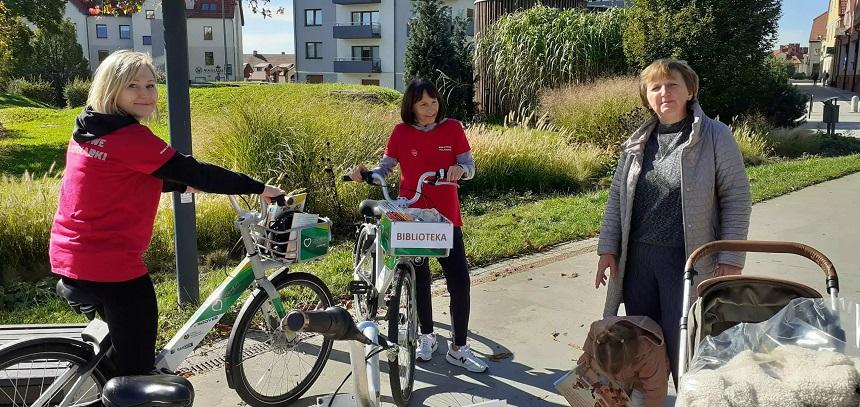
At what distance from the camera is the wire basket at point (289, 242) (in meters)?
3.39

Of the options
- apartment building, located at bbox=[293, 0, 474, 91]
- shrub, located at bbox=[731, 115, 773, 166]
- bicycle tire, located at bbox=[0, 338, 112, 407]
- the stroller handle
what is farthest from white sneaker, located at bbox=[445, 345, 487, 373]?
apartment building, located at bbox=[293, 0, 474, 91]

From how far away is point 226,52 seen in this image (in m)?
63.7

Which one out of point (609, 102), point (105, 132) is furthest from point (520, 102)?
point (105, 132)

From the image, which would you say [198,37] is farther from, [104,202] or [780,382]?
[780,382]

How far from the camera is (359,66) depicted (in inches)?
2114

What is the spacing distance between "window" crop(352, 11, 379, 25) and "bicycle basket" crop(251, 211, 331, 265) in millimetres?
52332

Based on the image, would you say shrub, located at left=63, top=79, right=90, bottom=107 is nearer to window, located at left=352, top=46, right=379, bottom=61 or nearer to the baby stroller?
window, located at left=352, top=46, right=379, bottom=61

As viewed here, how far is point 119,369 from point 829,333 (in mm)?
2769

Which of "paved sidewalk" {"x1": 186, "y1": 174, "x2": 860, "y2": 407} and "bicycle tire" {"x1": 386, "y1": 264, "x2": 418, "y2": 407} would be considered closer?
"bicycle tire" {"x1": 386, "y1": 264, "x2": 418, "y2": 407}

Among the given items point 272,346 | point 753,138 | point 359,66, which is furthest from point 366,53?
point 272,346

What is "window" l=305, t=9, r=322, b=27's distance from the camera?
188 feet

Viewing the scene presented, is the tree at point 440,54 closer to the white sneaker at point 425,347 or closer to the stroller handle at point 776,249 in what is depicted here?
the white sneaker at point 425,347

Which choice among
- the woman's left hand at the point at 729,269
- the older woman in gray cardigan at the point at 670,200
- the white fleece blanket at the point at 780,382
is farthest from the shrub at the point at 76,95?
the white fleece blanket at the point at 780,382

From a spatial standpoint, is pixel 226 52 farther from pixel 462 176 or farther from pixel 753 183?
pixel 462 176
